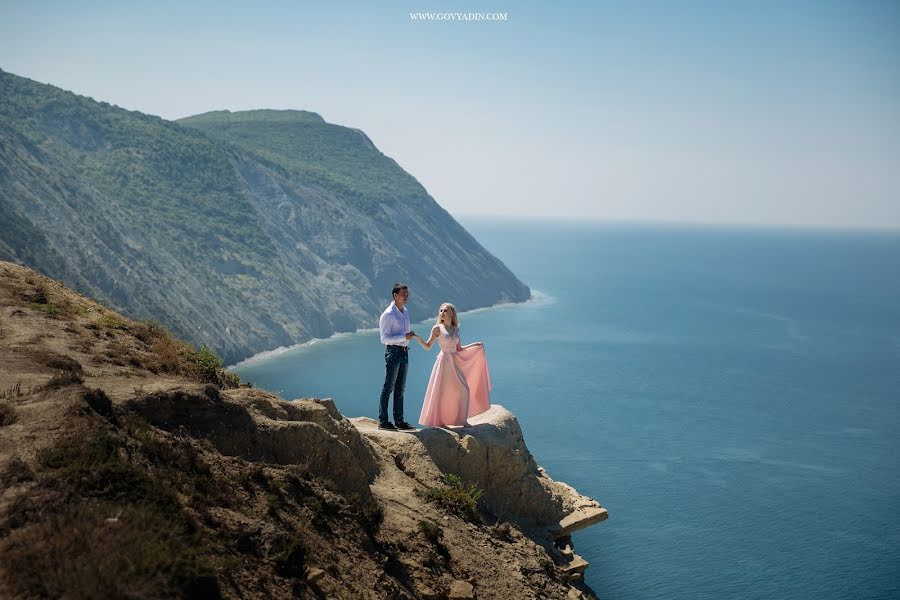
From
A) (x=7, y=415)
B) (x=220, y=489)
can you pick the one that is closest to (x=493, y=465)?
(x=220, y=489)

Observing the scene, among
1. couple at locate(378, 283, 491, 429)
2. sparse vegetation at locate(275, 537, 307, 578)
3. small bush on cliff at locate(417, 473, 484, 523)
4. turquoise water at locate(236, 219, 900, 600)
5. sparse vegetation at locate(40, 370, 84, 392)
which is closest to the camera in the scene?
sparse vegetation at locate(275, 537, 307, 578)

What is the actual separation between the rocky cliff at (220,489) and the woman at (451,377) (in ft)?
1.40

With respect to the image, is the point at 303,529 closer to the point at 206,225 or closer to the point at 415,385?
the point at 415,385

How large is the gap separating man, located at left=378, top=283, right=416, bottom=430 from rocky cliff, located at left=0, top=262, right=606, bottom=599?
861mm

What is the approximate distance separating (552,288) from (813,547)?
364 feet

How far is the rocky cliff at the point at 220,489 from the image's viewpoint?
308 inches

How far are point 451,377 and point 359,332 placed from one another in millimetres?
82450

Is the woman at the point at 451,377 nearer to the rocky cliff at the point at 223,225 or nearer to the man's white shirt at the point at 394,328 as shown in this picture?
the man's white shirt at the point at 394,328

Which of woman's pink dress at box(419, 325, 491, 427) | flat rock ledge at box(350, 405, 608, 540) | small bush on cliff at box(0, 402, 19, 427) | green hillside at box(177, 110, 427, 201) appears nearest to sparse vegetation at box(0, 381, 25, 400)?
small bush on cliff at box(0, 402, 19, 427)

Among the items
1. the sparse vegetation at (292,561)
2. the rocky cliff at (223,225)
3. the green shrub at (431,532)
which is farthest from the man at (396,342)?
the rocky cliff at (223,225)

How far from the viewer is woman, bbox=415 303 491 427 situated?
16.0 m

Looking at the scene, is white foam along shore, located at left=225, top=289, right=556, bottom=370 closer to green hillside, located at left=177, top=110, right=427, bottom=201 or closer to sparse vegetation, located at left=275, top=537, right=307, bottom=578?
green hillside, located at left=177, top=110, right=427, bottom=201

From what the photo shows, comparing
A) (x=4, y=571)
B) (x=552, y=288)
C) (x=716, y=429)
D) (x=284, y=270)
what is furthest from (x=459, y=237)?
(x=4, y=571)

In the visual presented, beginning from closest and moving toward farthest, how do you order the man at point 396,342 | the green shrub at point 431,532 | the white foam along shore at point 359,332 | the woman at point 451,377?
1. the green shrub at point 431,532
2. the man at point 396,342
3. the woman at point 451,377
4. the white foam along shore at point 359,332
